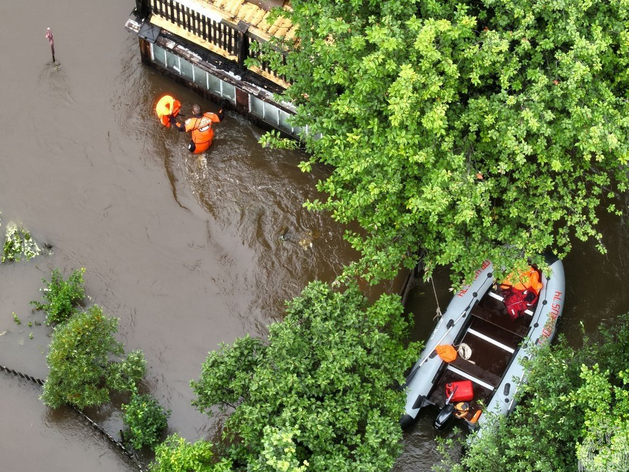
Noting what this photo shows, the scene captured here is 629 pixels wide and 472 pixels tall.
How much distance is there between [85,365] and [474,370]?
8.59 meters

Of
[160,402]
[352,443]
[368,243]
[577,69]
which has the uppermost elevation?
[577,69]

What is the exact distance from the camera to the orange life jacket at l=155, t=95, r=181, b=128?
64.5 feet

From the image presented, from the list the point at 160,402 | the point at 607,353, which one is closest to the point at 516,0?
the point at 607,353

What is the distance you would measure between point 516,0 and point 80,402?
11594 mm

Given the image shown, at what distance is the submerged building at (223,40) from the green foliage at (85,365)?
634cm

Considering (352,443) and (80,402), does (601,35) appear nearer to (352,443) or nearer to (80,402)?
(352,443)

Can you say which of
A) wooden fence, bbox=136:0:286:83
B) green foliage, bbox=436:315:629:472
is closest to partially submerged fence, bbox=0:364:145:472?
green foliage, bbox=436:315:629:472

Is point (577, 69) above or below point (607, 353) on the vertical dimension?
above

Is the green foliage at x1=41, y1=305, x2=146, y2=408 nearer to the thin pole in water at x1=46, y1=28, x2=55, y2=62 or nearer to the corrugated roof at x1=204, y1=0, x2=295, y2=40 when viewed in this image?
the corrugated roof at x1=204, y1=0, x2=295, y2=40

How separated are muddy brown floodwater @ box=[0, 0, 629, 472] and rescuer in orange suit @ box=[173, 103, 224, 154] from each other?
385 mm

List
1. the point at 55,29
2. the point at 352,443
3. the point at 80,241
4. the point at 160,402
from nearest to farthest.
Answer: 1. the point at 352,443
2. the point at 160,402
3. the point at 80,241
4. the point at 55,29

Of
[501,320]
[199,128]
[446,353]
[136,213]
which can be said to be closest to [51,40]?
[199,128]

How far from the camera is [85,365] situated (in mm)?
16094

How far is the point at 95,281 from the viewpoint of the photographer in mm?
18547
